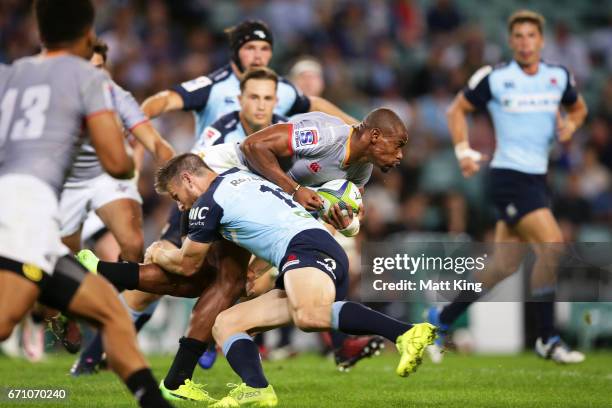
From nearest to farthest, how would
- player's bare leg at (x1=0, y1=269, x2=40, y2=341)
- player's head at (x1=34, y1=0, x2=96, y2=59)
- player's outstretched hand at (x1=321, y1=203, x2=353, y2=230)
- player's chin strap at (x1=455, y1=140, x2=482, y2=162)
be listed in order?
1. player's bare leg at (x1=0, y1=269, x2=40, y2=341)
2. player's head at (x1=34, y1=0, x2=96, y2=59)
3. player's outstretched hand at (x1=321, y1=203, x2=353, y2=230)
4. player's chin strap at (x1=455, y1=140, x2=482, y2=162)

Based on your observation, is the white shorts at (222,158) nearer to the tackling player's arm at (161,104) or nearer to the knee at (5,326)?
the tackling player's arm at (161,104)

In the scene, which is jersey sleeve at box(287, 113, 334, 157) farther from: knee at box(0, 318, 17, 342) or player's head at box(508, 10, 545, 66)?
player's head at box(508, 10, 545, 66)

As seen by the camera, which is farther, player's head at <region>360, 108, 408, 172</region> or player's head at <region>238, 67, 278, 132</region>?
player's head at <region>238, 67, 278, 132</region>

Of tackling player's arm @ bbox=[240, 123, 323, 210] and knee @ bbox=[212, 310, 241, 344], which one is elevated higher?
tackling player's arm @ bbox=[240, 123, 323, 210]

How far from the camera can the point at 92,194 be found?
9172mm

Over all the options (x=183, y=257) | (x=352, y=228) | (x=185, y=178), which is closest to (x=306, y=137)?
(x=352, y=228)

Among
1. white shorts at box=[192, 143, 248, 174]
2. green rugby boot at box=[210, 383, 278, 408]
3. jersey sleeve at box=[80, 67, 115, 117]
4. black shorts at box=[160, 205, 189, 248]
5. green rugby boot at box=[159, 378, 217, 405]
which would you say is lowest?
green rugby boot at box=[159, 378, 217, 405]

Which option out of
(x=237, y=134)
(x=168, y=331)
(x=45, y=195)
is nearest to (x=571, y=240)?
(x=168, y=331)

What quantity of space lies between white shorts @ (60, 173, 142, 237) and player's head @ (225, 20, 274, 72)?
1552 mm

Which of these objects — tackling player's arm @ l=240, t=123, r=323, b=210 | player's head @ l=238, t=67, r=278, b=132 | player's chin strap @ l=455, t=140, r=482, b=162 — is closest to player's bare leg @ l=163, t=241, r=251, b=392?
tackling player's arm @ l=240, t=123, r=323, b=210

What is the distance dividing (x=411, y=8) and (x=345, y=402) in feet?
39.0

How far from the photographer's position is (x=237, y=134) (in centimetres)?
915

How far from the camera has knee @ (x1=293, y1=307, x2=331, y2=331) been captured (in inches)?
244

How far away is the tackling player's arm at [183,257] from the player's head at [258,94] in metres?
1.99
